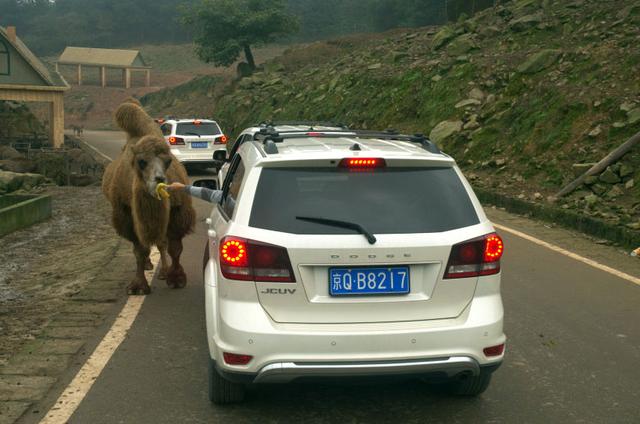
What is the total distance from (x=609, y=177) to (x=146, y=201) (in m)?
9.66

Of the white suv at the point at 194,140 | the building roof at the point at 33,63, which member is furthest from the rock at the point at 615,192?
the building roof at the point at 33,63

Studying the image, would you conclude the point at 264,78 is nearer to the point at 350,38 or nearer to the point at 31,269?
the point at 350,38

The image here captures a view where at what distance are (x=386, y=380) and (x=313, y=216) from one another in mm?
1057

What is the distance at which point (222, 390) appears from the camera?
534 centimetres

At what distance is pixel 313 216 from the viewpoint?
483 cm

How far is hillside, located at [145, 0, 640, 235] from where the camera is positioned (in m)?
16.7

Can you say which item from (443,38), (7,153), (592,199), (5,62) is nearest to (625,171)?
(592,199)

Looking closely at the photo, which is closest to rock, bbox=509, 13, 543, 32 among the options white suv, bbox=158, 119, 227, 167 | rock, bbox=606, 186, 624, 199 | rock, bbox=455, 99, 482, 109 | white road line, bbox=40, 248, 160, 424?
rock, bbox=455, 99, 482, 109

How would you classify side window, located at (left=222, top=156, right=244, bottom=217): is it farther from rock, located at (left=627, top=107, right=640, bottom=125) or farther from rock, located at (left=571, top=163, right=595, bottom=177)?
rock, located at (left=627, top=107, right=640, bottom=125)

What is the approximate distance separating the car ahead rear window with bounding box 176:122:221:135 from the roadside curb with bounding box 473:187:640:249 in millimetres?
9900

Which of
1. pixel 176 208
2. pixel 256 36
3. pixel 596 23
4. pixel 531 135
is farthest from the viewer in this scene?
pixel 256 36

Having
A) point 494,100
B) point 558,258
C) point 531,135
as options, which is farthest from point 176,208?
point 494,100

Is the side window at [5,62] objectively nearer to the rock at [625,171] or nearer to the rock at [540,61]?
the rock at [540,61]

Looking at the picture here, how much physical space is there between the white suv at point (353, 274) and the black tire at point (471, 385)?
1.55 feet
